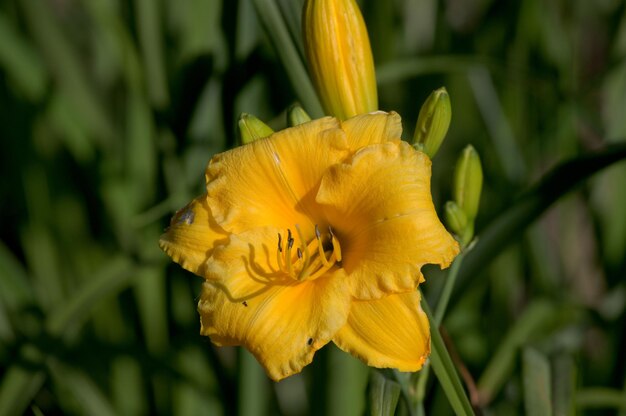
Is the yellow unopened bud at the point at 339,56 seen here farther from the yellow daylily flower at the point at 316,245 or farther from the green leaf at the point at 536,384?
the green leaf at the point at 536,384

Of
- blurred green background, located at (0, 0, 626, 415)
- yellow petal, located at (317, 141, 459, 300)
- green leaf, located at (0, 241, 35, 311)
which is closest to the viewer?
yellow petal, located at (317, 141, 459, 300)

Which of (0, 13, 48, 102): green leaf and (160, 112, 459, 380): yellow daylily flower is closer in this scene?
(160, 112, 459, 380): yellow daylily flower

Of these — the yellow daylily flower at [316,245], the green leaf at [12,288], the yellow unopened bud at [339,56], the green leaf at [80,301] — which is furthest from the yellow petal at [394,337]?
the green leaf at [12,288]

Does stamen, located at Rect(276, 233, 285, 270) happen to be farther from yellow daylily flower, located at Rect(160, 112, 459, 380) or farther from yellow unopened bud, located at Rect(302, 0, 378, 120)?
yellow unopened bud, located at Rect(302, 0, 378, 120)

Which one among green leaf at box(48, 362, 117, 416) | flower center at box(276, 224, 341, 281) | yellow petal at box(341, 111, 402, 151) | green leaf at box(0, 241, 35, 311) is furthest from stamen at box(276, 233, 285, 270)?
green leaf at box(0, 241, 35, 311)

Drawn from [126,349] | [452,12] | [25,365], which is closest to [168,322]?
[126,349]

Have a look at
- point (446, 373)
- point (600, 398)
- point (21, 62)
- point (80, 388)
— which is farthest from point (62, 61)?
point (600, 398)

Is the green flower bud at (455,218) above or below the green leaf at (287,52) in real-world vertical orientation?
below
